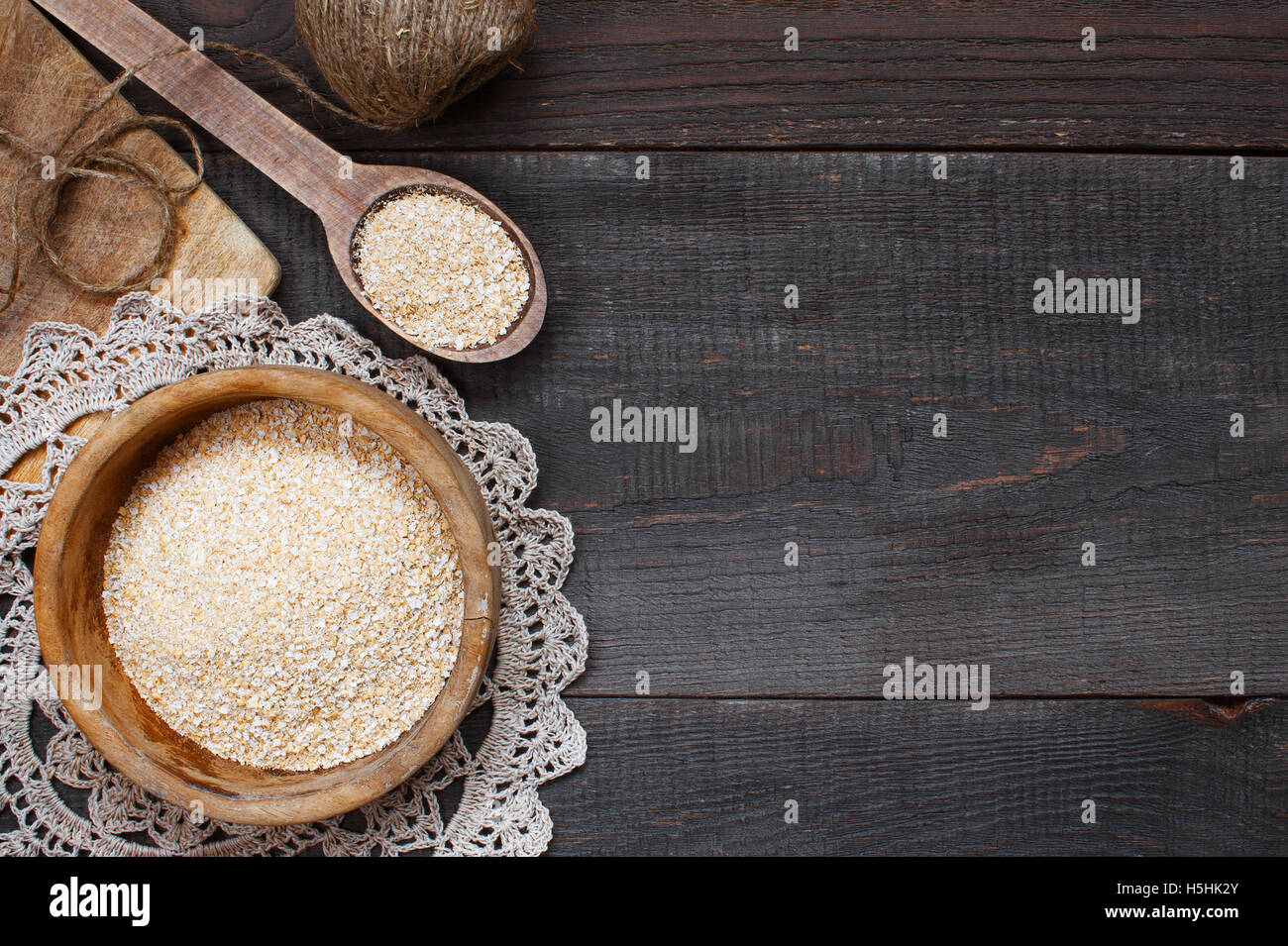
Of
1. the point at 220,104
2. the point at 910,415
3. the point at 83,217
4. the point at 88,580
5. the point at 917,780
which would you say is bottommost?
the point at 917,780

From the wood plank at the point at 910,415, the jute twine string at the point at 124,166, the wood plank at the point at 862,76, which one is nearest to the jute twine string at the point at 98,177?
the jute twine string at the point at 124,166

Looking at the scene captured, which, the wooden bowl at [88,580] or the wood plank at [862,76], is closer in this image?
the wooden bowl at [88,580]

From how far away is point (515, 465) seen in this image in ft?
2.87

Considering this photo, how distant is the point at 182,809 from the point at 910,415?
0.84 metres

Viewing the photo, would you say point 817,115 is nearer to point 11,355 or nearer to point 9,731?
point 11,355

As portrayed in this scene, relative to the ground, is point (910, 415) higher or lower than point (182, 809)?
higher

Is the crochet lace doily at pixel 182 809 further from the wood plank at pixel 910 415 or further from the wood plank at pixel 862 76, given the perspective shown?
the wood plank at pixel 862 76

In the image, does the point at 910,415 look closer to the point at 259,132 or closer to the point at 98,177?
the point at 259,132

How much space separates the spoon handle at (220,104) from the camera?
86 centimetres

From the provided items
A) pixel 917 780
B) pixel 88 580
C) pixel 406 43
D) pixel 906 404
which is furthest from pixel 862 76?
pixel 88 580

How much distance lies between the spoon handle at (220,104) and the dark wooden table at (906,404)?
46mm

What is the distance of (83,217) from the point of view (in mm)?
873

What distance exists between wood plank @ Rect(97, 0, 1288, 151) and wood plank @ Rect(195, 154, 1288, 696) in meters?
0.03

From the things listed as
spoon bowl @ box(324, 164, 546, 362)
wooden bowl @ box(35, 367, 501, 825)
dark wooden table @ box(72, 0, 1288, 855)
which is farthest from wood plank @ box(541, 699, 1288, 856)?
spoon bowl @ box(324, 164, 546, 362)
